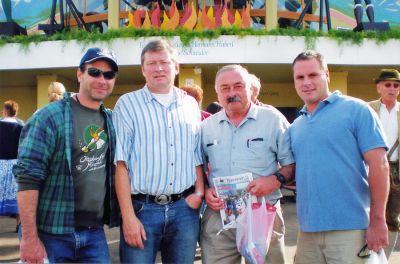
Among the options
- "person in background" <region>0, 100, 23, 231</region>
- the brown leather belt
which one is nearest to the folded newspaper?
the brown leather belt

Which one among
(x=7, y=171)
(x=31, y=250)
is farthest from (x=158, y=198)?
(x=7, y=171)

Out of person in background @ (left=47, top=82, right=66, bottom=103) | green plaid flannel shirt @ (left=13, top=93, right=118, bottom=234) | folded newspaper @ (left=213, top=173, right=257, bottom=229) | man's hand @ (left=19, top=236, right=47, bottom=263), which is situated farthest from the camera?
person in background @ (left=47, top=82, right=66, bottom=103)

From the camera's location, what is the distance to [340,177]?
122 inches

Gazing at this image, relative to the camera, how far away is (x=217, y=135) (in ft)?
11.4

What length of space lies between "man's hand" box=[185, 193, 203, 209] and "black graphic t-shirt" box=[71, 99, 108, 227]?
1.92 ft

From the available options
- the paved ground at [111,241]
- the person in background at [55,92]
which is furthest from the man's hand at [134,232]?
the person in background at [55,92]

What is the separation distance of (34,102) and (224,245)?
740 inches

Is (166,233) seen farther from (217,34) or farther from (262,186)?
(217,34)

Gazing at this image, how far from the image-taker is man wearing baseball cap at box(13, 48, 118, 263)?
292cm

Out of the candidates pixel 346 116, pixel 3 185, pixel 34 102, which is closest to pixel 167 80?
pixel 346 116

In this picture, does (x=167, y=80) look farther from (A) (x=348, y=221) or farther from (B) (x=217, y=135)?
(A) (x=348, y=221)

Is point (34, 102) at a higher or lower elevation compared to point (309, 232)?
higher

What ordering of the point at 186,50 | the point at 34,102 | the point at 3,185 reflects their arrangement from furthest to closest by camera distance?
1. the point at 34,102
2. the point at 186,50
3. the point at 3,185

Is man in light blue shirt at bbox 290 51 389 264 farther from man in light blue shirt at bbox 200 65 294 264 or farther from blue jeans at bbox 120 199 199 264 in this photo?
blue jeans at bbox 120 199 199 264
